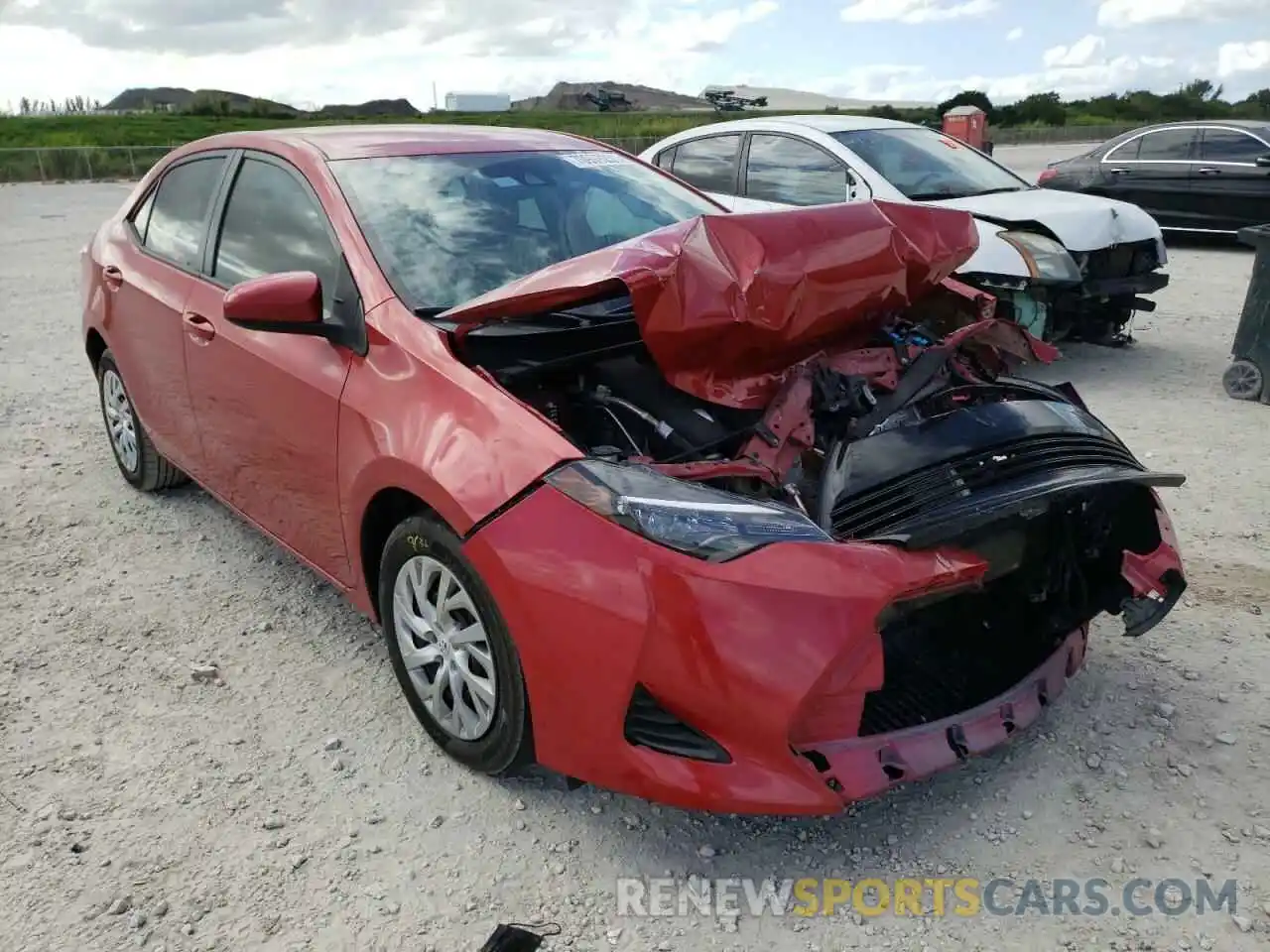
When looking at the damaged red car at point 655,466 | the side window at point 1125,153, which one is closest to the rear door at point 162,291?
the damaged red car at point 655,466

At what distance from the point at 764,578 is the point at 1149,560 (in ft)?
4.44

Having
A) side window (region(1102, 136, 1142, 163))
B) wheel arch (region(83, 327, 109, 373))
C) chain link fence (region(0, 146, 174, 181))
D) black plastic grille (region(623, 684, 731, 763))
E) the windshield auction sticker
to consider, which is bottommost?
chain link fence (region(0, 146, 174, 181))

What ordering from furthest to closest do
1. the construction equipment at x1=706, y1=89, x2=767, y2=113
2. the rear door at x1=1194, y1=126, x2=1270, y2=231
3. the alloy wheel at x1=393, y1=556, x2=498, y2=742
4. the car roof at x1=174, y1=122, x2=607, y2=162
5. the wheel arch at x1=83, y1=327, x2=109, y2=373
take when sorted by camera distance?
1. the construction equipment at x1=706, y1=89, x2=767, y2=113
2. the rear door at x1=1194, y1=126, x2=1270, y2=231
3. the wheel arch at x1=83, y1=327, x2=109, y2=373
4. the car roof at x1=174, y1=122, x2=607, y2=162
5. the alloy wheel at x1=393, y1=556, x2=498, y2=742

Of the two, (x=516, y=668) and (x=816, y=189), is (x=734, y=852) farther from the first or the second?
(x=816, y=189)

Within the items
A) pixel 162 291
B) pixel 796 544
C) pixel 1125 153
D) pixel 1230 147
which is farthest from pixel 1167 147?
pixel 796 544

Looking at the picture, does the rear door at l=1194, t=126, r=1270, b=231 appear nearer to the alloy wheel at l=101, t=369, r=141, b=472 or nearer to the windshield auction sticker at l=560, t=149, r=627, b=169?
the windshield auction sticker at l=560, t=149, r=627, b=169

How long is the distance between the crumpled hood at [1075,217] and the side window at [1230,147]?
5.38 meters

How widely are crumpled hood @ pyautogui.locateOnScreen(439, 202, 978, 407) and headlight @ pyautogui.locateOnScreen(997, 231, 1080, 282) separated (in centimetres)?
367

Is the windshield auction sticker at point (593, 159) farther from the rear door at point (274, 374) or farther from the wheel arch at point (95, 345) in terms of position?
the wheel arch at point (95, 345)

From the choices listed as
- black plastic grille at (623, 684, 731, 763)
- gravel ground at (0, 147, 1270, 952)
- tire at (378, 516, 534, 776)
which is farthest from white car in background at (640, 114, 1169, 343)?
black plastic grille at (623, 684, 731, 763)

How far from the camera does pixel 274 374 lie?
3.22 meters

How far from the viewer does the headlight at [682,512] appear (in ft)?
7.13

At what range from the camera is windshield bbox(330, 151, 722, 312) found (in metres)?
3.08

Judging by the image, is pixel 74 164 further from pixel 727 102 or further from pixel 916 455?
pixel 916 455
